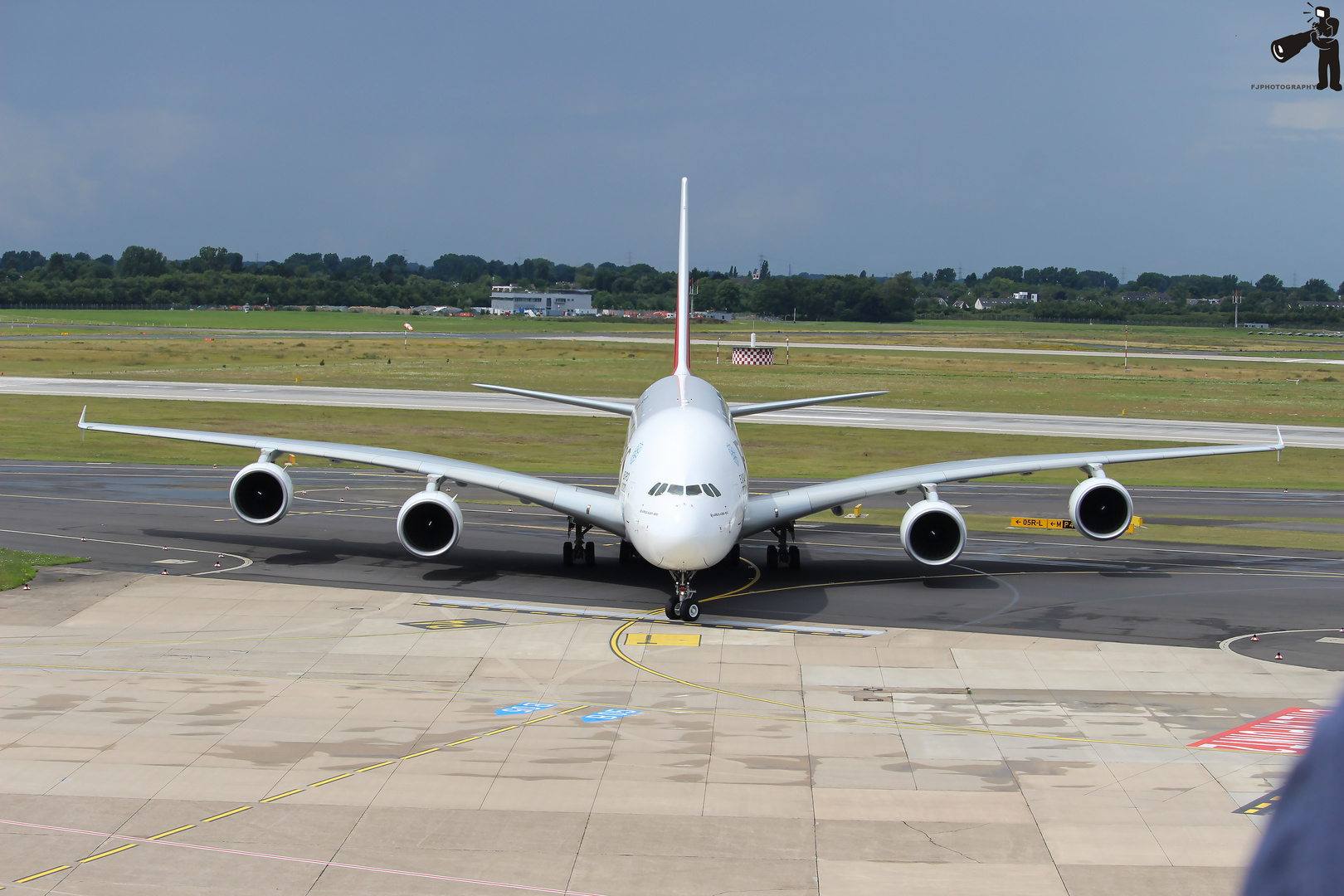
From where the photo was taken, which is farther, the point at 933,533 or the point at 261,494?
the point at 261,494

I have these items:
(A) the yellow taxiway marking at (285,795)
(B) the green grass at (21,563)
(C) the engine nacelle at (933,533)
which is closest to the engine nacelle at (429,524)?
(B) the green grass at (21,563)

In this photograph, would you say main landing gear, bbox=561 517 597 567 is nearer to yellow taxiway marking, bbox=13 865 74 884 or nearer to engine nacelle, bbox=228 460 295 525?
engine nacelle, bbox=228 460 295 525

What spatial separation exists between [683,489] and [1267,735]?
11533 millimetres

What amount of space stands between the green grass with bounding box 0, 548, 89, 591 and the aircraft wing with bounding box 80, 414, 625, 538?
4.32 meters

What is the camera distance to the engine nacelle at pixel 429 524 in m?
29.6

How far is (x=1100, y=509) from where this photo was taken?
31797 mm

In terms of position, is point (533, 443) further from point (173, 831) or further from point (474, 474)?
point (173, 831)

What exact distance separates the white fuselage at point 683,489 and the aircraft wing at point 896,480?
5.56 ft

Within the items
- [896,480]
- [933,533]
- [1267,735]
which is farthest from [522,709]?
[896,480]

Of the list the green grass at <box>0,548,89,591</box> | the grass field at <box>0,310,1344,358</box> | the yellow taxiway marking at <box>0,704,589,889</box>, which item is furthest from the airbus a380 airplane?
the grass field at <box>0,310,1344,358</box>

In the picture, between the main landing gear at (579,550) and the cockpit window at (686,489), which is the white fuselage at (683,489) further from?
the main landing gear at (579,550)

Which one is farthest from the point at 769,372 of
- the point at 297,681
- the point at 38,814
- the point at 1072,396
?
the point at 38,814

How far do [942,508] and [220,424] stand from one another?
144 feet

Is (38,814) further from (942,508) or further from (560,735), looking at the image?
(942,508)
